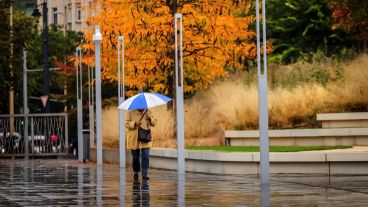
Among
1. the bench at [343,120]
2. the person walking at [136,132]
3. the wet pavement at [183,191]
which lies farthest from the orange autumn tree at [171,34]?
the person walking at [136,132]

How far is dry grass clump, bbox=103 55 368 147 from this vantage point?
31.2m

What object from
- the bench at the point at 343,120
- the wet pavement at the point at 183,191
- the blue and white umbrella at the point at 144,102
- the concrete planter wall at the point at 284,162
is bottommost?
the wet pavement at the point at 183,191

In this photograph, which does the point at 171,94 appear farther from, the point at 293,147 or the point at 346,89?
the point at 293,147

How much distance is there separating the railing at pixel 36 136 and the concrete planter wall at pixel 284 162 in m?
19.7

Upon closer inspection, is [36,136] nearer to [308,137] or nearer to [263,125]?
[308,137]

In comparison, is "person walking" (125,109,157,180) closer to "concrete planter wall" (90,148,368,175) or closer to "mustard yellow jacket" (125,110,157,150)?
"mustard yellow jacket" (125,110,157,150)

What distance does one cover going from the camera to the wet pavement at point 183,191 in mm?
17328

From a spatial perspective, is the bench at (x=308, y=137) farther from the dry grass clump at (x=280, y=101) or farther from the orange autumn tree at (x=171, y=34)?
the orange autumn tree at (x=171, y=34)

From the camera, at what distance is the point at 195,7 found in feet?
118

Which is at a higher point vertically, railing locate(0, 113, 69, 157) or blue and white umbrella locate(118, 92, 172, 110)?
blue and white umbrella locate(118, 92, 172, 110)

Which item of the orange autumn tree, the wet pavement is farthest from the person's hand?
the orange autumn tree

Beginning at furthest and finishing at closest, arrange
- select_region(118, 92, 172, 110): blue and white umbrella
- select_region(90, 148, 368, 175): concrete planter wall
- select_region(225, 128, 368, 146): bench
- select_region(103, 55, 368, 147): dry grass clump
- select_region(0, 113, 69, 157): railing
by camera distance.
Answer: select_region(0, 113, 69, 157): railing
select_region(103, 55, 368, 147): dry grass clump
select_region(225, 128, 368, 146): bench
select_region(118, 92, 172, 110): blue and white umbrella
select_region(90, 148, 368, 175): concrete planter wall

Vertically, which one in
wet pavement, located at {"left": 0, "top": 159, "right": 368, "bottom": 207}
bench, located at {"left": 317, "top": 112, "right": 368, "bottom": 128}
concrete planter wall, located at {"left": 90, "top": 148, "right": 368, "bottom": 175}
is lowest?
wet pavement, located at {"left": 0, "top": 159, "right": 368, "bottom": 207}

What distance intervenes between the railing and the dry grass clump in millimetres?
12779
